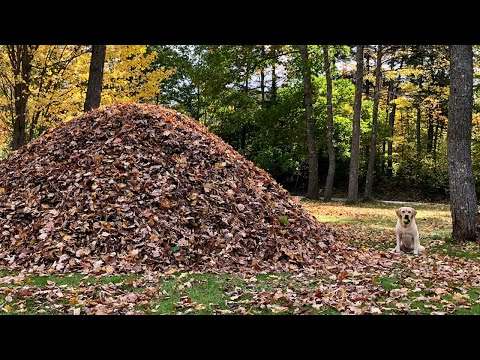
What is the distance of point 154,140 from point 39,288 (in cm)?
370

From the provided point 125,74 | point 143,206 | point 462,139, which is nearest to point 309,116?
point 125,74

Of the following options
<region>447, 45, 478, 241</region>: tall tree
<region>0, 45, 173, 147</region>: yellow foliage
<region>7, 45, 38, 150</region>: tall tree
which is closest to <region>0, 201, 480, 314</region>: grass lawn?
<region>447, 45, 478, 241</region>: tall tree

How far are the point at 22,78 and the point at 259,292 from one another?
12.8m

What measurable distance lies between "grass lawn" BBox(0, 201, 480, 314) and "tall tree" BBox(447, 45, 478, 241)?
1.97 metres

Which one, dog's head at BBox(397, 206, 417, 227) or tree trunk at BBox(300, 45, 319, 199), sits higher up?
tree trunk at BBox(300, 45, 319, 199)

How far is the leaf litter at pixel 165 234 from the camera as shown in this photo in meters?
4.95

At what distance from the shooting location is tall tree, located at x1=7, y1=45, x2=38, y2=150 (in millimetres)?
14945

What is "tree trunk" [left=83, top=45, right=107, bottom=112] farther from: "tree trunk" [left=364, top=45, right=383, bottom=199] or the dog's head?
"tree trunk" [left=364, top=45, right=383, bottom=199]

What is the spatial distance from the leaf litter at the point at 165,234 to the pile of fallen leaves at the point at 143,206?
0.06 ft

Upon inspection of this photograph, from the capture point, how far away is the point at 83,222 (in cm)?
675

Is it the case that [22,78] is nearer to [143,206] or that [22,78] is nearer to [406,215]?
[143,206]

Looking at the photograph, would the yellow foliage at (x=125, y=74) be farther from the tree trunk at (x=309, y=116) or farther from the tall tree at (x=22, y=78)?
the tree trunk at (x=309, y=116)

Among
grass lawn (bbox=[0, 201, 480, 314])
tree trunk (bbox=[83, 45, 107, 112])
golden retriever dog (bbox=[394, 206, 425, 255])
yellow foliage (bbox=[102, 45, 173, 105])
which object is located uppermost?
yellow foliage (bbox=[102, 45, 173, 105])
